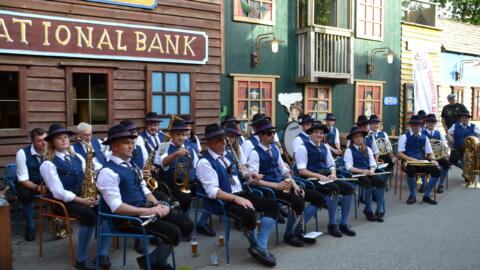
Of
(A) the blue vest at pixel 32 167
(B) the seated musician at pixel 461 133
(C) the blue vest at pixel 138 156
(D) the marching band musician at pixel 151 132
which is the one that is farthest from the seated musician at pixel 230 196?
(B) the seated musician at pixel 461 133

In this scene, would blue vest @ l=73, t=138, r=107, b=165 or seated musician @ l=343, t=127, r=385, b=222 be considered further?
seated musician @ l=343, t=127, r=385, b=222

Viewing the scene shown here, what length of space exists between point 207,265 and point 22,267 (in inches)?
85.3

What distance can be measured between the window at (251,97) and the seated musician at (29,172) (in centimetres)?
542

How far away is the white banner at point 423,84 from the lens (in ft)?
50.7

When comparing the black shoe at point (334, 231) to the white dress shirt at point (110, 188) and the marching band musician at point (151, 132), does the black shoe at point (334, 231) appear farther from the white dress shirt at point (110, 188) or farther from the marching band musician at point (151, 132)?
the white dress shirt at point (110, 188)

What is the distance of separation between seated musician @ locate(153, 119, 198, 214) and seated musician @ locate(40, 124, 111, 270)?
1191 millimetres

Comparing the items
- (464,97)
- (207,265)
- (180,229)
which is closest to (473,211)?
(207,265)

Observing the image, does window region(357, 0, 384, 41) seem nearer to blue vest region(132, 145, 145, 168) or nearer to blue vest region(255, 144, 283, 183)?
blue vest region(255, 144, 283, 183)

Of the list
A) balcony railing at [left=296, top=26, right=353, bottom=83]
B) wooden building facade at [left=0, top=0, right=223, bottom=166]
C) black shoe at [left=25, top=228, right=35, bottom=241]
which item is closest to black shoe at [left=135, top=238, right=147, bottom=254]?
black shoe at [left=25, top=228, right=35, bottom=241]

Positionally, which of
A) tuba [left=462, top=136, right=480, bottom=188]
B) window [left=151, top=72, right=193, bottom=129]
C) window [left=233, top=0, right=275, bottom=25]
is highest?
window [left=233, top=0, right=275, bottom=25]

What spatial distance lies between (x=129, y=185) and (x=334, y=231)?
327cm

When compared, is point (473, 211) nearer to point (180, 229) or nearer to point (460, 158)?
point (460, 158)

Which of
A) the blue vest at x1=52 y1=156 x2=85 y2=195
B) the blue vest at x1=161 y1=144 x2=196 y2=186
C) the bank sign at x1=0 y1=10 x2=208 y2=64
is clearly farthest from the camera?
the bank sign at x1=0 y1=10 x2=208 y2=64

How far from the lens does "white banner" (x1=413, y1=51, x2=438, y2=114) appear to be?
1545 cm
